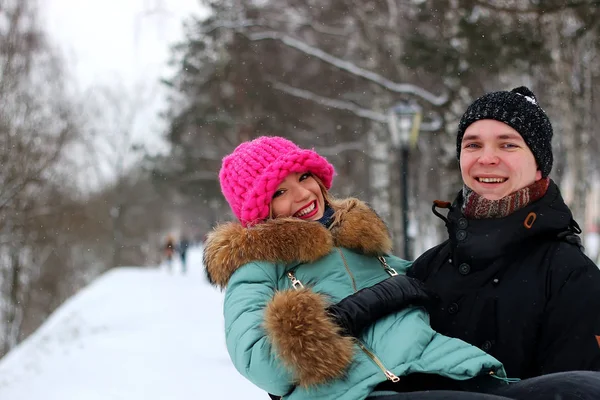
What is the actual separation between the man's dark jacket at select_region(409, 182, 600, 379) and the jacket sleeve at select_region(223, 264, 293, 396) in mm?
653

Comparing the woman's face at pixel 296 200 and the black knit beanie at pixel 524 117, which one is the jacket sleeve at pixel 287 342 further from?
the black knit beanie at pixel 524 117

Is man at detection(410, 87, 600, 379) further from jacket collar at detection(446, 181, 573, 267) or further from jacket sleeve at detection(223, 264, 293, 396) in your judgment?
jacket sleeve at detection(223, 264, 293, 396)

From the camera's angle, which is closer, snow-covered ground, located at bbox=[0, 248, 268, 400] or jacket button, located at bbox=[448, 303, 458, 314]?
jacket button, located at bbox=[448, 303, 458, 314]

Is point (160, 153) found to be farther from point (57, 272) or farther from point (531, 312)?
point (531, 312)

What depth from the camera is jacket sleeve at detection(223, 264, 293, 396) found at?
204cm

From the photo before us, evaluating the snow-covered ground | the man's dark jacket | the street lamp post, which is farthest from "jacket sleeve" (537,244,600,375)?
the street lamp post

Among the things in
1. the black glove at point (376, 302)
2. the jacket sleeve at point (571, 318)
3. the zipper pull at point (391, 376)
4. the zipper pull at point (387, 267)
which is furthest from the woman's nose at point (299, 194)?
the jacket sleeve at point (571, 318)

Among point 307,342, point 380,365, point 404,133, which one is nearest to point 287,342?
point 307,342

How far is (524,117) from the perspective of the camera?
229 cm

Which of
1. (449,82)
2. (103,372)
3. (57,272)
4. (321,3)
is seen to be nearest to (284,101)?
(321,3)

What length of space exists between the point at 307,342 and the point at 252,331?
0.20 meters

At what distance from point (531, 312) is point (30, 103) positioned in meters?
15.2

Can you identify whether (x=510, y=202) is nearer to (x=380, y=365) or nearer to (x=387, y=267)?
(x=387, y=267)

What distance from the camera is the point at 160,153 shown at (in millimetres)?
24719
